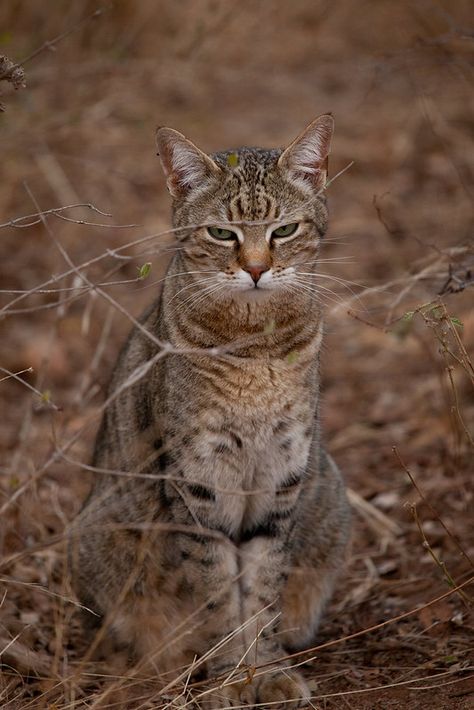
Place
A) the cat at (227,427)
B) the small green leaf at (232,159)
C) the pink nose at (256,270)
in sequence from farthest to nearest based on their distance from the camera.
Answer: the cat at (227,427) → the pink nose at (256,270) → the small green leaf at (232,159)

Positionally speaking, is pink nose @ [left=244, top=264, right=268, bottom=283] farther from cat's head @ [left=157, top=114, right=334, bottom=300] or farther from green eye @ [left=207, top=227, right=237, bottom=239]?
green eye @ [left=207, top=227, right=237, bottom=239]

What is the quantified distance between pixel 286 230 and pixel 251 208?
6.1 inches

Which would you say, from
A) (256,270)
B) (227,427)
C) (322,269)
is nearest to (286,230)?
(256,270)

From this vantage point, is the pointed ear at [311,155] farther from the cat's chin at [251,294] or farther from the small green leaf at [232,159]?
the cat's chin at [251,294]

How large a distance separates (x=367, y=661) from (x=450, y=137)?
612cm

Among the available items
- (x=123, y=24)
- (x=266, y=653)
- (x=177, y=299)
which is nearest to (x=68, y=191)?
(x=123, y=24)

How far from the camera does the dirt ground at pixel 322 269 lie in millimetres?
3893

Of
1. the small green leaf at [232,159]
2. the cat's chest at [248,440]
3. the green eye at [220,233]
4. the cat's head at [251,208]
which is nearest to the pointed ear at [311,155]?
the cat's head at [251,208]

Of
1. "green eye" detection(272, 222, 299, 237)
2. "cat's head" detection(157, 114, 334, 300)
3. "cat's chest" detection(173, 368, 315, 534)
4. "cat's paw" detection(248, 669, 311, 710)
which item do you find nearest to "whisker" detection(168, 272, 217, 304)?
"cat's head" detection(157, 114, 334, 300)

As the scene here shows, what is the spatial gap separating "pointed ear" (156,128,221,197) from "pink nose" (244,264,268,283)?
0.47 m

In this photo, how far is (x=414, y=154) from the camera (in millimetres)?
9453

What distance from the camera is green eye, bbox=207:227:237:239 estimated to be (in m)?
3.76

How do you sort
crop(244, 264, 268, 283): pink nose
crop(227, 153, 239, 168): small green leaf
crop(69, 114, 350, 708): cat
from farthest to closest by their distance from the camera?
crop(69, 114, 350, 708): cat → crop(244, 264, 268, 283): pink nose → crop(227, 153, 239, 168): small green leaf

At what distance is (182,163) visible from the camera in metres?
3.91
